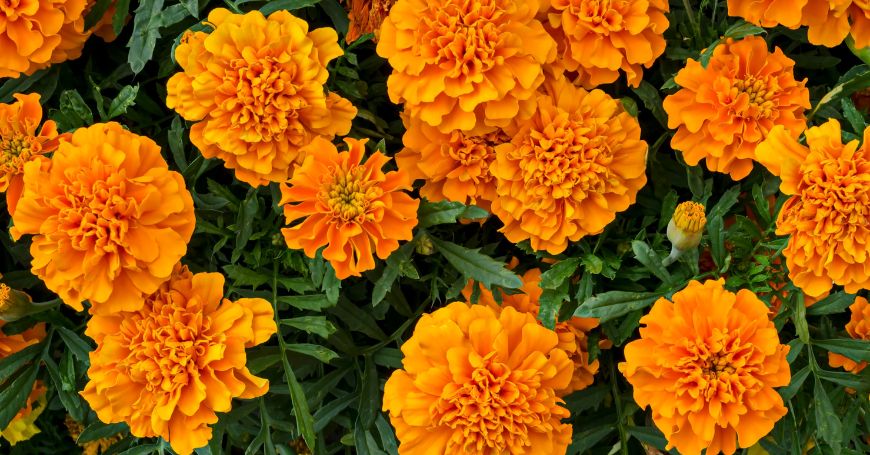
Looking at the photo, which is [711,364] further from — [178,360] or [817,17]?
[178,360]

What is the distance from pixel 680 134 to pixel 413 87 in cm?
45

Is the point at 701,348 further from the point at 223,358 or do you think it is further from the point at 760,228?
the point at 223,358

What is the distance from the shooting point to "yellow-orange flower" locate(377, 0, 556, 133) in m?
1.13

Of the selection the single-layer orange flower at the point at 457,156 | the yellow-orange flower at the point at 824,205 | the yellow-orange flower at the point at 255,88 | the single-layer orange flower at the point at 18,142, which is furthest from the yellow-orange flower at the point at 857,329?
the single-layer orange flower at the point at 18,142

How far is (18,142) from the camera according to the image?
121cm

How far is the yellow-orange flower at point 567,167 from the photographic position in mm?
1166

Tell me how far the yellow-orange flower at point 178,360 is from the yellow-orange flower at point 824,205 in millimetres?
776

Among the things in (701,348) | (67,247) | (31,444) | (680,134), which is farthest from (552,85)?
(31,444)

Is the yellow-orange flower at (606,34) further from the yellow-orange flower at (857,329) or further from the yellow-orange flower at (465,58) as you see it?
the yellow-orange flower at (857,329)

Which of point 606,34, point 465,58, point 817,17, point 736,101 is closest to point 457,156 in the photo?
point 465,58

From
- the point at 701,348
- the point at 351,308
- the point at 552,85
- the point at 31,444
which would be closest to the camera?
the point at 701,348

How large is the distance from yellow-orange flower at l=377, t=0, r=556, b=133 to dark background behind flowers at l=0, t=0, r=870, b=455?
0.13 metres

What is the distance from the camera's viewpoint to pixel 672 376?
1.09 m

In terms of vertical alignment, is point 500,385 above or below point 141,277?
below
